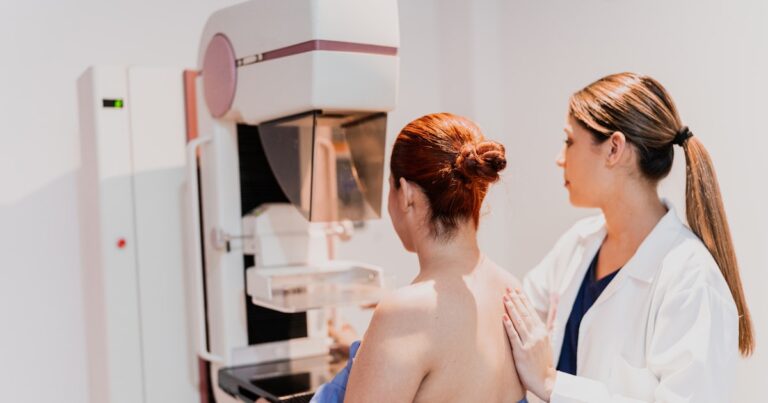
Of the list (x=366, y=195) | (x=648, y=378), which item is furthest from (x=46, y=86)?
(x=648, y=378)

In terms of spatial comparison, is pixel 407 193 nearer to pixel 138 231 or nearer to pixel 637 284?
pixel 637 284

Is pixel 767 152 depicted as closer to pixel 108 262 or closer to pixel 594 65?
pixel 594 65

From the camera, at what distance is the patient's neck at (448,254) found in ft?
4.07

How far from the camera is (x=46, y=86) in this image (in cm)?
239

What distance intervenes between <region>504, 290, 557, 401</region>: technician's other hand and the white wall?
17.8 inches

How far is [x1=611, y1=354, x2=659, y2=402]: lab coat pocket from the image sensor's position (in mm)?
1488

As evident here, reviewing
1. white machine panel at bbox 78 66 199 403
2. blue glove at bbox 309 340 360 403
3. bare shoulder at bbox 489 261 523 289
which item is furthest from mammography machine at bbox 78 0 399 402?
bare shoulder at bbox 489 261 523 289

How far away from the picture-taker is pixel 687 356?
141cm

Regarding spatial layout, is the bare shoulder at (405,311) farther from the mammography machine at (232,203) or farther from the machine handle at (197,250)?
the machine handle at (197,250)

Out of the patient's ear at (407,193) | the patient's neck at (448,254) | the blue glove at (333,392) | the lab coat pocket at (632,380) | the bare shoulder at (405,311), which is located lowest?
the lab coat pocket at (632,380)

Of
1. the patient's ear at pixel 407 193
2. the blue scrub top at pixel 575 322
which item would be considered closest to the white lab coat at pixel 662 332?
the blue scrub top at pixel 575 322

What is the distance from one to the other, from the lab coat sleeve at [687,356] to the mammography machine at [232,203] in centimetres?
69

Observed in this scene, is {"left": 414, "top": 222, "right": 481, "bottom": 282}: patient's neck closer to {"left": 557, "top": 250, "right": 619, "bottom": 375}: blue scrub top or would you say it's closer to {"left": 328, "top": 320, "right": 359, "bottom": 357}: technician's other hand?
{"left": 557, "top": 250, "right": 619, "bottom": 375}: blue scrub top

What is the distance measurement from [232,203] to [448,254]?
0.88 metres
